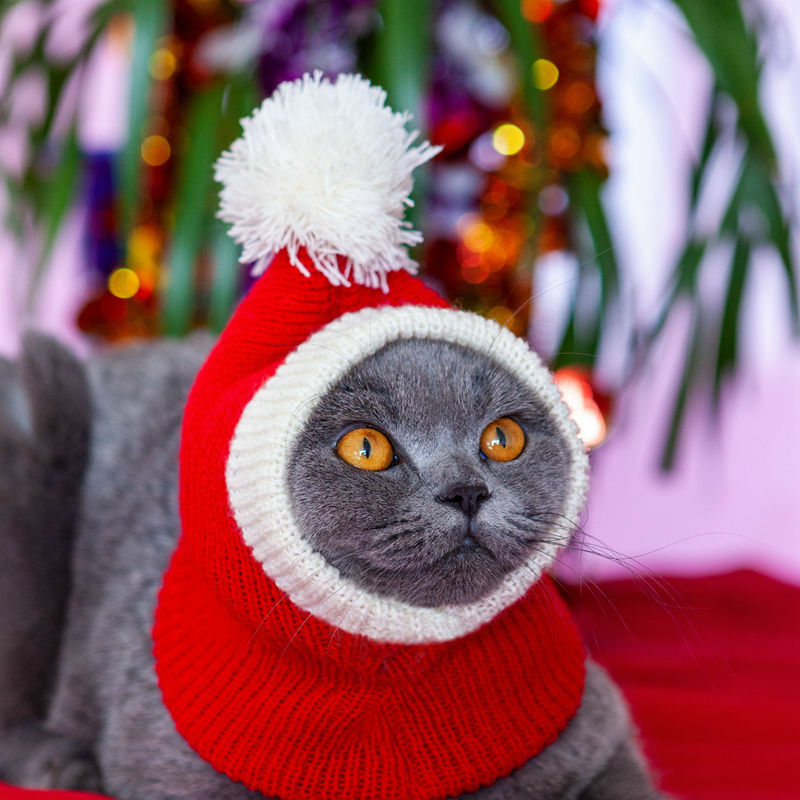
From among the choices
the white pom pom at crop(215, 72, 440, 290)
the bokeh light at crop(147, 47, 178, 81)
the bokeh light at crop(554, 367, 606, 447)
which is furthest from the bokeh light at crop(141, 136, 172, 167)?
the white pom pom at crop(215, 72, 440, 290)

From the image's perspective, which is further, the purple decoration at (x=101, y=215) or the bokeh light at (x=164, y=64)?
the purple decoration at (x=101, y=215)

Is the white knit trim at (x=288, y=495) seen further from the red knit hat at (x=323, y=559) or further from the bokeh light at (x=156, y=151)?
the bokeh light at (x=156, y=151)

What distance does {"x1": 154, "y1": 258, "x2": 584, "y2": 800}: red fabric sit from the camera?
0.51m

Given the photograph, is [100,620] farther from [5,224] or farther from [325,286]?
[5,224]

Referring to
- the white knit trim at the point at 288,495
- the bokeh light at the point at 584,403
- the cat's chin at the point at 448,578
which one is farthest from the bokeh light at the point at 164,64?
the cat's chin at the point at 448,578

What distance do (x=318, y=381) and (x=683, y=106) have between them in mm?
1732

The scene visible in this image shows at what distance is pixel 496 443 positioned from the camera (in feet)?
1.66

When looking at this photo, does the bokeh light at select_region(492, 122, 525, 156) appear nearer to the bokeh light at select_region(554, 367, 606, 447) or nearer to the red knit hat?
the bokeh light at select_region(554, 367, 606, 447)

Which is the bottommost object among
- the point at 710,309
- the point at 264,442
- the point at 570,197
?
the point at 264,442

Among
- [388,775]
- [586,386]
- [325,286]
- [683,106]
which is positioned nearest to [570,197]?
[586,386]

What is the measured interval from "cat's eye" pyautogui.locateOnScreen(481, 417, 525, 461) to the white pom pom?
0.11m

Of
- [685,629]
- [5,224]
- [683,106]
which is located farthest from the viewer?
[683,106]

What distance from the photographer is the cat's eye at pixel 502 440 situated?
0.50 meters

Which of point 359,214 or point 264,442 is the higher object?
point 359,214
